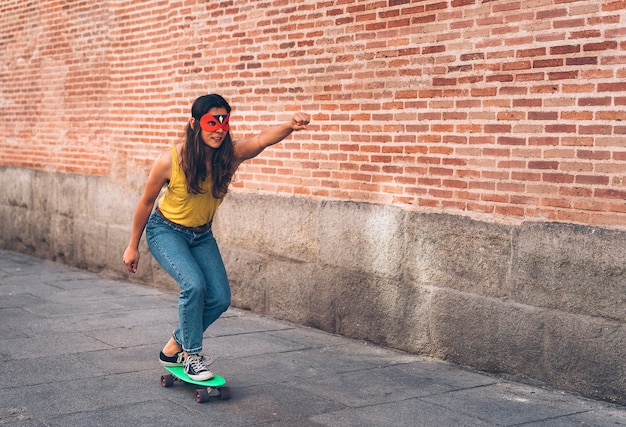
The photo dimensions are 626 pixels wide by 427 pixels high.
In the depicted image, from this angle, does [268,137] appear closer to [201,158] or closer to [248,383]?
[201,158]

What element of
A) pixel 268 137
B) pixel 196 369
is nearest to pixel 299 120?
pixel 268 137

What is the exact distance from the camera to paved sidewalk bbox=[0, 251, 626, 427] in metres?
4.96

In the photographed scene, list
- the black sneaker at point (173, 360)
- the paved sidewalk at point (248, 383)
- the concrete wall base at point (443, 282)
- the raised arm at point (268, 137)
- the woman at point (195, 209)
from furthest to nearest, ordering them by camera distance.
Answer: the black sneaker at point (173, 360) < the concrete wall base at point (443, 282) < the woman at point (195, 209) < the raised arm at point (268, 137) < the paved sidewalk at point (248, 383)

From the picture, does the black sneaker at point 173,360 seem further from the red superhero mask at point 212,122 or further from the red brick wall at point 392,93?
the red brick wall at point 392,93

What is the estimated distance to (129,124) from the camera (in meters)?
9.93

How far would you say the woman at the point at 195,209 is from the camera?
17.1 feet

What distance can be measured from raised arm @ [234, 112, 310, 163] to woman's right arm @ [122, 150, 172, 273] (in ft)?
1.43

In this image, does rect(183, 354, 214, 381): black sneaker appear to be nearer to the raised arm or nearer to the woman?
the woman

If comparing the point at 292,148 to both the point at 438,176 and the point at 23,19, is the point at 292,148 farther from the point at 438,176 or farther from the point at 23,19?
the point at 23,19

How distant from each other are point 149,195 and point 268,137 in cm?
80

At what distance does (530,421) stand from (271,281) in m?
3.37

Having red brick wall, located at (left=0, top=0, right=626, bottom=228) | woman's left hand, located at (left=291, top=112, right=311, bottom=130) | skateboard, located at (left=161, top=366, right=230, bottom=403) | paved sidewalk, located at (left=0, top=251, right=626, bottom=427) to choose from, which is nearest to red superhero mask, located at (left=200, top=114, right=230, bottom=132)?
woman's left hand, located at (left=291, top=112, right=311, bottom=130)

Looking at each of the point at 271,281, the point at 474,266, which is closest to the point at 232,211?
the point at 271,281

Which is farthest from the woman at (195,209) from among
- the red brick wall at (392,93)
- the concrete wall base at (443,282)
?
the concrete wall base at (443,282)
